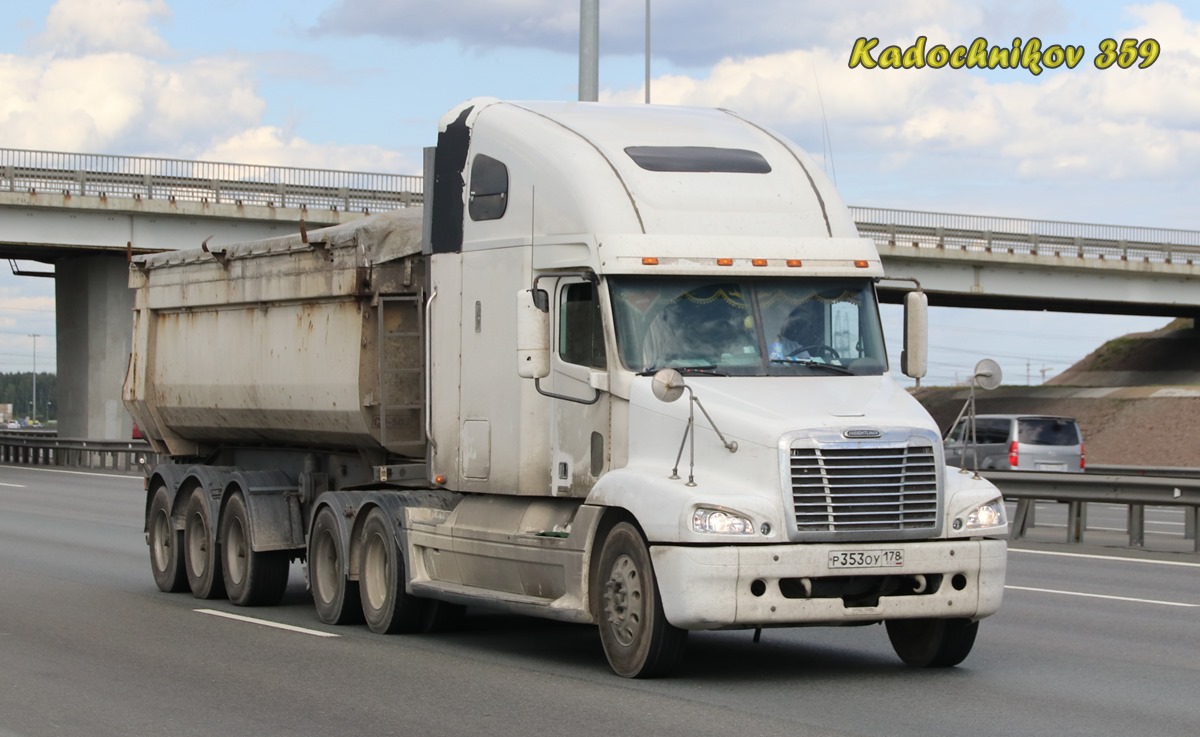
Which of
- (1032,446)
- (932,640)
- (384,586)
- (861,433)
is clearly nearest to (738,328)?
(861,433)

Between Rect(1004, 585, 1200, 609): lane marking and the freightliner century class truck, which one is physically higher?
the freightliner century class truck

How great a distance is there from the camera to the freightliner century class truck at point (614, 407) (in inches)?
413

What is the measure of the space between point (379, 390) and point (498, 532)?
6.66 feet

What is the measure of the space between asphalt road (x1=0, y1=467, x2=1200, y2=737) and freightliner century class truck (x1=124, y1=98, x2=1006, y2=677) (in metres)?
0.43

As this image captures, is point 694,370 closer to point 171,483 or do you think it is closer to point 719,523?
point 719,523

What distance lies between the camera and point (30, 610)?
600 inches

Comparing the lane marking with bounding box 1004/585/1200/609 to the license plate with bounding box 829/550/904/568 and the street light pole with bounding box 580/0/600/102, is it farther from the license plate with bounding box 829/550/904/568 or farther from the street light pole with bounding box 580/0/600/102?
the street light pole with bounding box 580/0/600/102

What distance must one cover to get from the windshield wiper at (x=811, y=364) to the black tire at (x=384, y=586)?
341cm

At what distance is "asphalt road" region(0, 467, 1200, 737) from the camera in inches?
372

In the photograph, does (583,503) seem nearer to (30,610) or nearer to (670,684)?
(670,684)

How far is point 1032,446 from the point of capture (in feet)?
119

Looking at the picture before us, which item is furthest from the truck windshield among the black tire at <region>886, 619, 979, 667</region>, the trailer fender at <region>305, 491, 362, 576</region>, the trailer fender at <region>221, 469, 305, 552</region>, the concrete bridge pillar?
the concrete bridge pillar

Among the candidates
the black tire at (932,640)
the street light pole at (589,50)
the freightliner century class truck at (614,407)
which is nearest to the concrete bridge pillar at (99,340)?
the street light pole at (589,50)

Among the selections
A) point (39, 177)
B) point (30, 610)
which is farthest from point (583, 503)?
point (39, 177)
